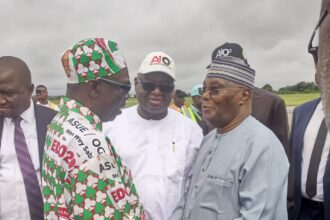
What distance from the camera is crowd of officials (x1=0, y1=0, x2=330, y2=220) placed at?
2072mm

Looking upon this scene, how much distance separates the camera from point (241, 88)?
97.5 inches

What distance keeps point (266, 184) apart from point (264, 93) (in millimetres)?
2023

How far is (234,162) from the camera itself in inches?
90.4

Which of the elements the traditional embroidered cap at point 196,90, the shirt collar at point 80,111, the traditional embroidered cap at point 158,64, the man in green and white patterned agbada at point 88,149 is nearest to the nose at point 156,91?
the traditional embroidered cap at point 158,64

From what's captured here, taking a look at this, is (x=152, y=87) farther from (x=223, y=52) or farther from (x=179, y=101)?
(x=179, y=101)

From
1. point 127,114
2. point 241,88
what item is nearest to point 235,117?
point 241,88

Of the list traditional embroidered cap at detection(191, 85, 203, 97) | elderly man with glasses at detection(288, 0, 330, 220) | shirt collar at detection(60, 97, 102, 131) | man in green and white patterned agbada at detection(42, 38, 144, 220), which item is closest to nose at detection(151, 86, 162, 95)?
man in green and white patterned agbada at detection(42, 38, 144, 220)

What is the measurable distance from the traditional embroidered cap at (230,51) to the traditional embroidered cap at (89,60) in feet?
2.73

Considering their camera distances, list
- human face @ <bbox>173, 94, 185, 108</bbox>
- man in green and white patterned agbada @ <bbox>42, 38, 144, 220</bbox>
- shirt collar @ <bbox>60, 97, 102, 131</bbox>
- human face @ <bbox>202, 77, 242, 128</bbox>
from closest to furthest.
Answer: man in green and white patterned agbada @ <bbox>42, 38, 144, 220</bbox> < shirt collar @ <bbox>60, 97, 102, 131</bbox> < human face @ <bbox>202, 77, 242, 128</bbox> < human face @ <bbox>173, 94, 185, 108</bbox>

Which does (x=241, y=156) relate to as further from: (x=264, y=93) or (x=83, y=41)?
(x=264, y=93)

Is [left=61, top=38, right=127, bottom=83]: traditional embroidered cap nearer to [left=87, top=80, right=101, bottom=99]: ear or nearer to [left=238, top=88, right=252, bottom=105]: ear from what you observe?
[left=87, top=80, right=101, bottom=99]: ear

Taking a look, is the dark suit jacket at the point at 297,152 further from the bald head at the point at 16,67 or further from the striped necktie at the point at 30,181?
the bald head at the point at 16,67

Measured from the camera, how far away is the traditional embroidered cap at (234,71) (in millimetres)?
2475

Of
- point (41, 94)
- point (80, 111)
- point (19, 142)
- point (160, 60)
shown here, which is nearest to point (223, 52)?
point (160, 60)
